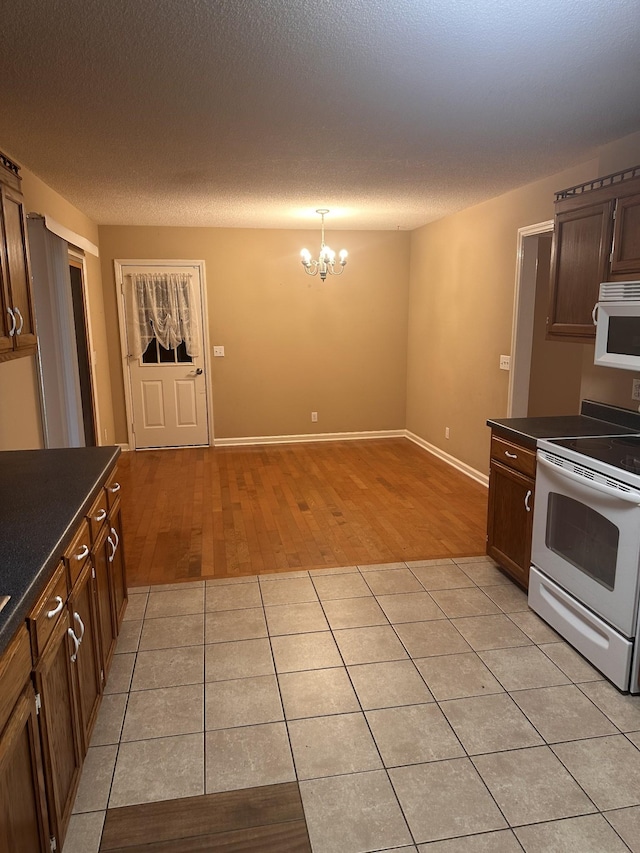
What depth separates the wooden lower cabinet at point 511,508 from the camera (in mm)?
3037

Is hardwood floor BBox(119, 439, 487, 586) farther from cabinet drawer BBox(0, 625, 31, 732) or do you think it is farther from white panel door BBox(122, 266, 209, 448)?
cabinet drawer BBox(0, 625, 31, 732)

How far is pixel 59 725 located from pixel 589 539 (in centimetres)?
215

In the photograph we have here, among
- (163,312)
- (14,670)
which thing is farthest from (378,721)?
(163,312)

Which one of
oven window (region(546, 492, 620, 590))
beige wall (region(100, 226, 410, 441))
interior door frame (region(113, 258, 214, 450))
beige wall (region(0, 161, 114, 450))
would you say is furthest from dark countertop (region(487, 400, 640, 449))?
interior door frame (region(113, 258, 214, 450))

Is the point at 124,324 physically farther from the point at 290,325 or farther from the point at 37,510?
the point at 37,510

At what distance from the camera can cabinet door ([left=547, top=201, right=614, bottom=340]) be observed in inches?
117

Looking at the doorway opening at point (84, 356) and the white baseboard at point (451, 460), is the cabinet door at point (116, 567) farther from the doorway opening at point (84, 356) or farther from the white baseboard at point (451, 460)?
the white baseboard at point (451, 460)

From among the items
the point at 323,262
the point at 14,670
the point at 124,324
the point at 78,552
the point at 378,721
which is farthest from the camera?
the point at 124,324

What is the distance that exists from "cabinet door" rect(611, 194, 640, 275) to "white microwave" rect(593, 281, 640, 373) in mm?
80

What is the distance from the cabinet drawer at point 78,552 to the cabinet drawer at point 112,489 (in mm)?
419

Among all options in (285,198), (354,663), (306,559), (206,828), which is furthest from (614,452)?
(285,198)

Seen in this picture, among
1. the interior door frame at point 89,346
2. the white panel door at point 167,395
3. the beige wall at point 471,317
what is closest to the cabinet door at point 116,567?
the beige wall at point 471,317

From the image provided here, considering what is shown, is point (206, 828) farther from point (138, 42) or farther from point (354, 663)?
point (138, 42)

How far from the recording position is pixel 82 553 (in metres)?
1.98
